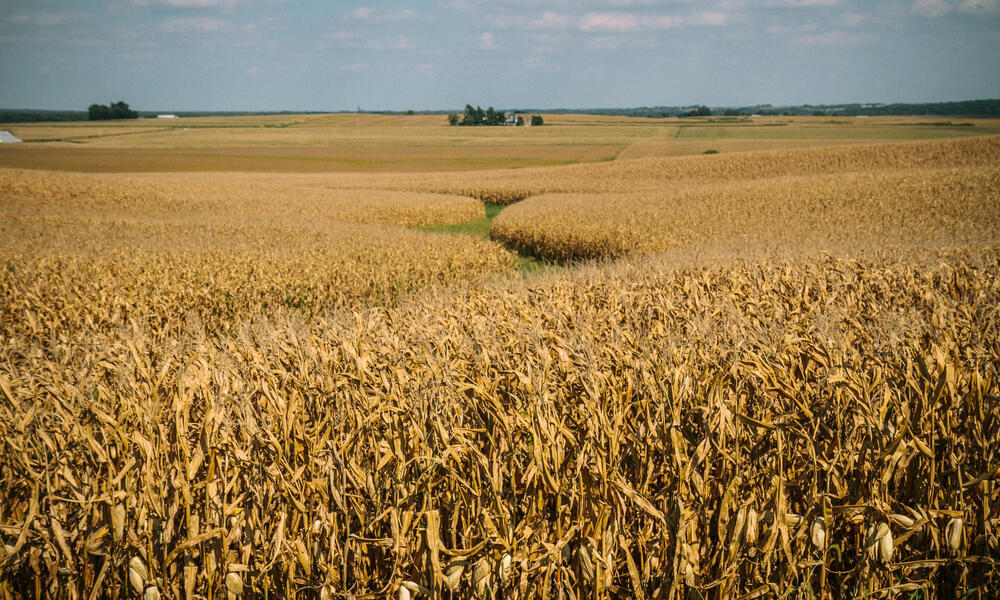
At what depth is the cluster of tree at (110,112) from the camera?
474 feet

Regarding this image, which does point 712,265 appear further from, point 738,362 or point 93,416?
point 93,416

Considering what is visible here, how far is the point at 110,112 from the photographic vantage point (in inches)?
5807

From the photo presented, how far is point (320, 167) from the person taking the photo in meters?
60.6

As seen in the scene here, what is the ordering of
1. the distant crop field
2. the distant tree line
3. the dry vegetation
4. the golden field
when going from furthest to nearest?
the distant tree line → the distant crop field → the dry vegetation → the golden field

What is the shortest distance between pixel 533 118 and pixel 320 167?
84033 mm

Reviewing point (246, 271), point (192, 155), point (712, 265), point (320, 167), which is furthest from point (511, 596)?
point (192, 155)

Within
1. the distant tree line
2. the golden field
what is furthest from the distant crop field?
the golden field

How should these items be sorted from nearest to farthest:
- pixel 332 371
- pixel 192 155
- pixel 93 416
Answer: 1. pixel 93 416
2. pixel 332 371
3. pixel 192 155

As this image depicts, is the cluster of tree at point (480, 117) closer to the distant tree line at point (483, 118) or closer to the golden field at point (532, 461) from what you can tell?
the distant tree line at point (483, 118)

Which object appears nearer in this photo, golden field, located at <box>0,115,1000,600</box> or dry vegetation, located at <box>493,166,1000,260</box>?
golden field, located at <box>0,115,1000,600</box>

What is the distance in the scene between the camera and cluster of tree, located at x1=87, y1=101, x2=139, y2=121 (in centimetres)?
14462

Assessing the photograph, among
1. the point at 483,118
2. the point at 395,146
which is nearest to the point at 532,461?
the point at 395,146

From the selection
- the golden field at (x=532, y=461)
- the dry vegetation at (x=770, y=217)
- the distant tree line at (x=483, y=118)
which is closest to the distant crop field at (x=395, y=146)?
the distant tree line at (x=483, y=118)

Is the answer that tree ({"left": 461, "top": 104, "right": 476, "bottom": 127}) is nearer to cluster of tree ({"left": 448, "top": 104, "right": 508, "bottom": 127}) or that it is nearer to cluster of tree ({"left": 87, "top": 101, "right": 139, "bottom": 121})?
cluster of tree ({"left": 448, "top": 104, "right": 508, "bottom": 127})
